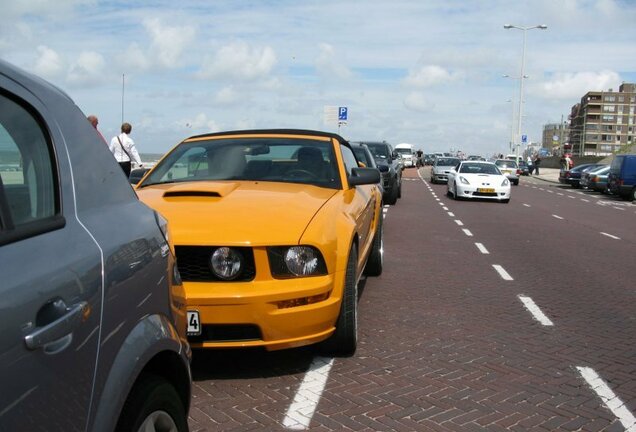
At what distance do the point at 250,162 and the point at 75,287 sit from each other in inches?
154

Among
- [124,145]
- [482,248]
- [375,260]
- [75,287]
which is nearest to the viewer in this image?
[75,287]

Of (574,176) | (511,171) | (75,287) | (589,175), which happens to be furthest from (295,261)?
(574,176)

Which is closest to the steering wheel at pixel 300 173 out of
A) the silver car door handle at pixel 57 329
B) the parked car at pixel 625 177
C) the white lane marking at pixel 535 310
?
the white lane marking at pixel 535 310

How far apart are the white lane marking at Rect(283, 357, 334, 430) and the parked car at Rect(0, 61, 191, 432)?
126 centimetres

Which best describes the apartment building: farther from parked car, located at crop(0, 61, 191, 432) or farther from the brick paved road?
parked car, located at crop(0, 61, 191, 432)

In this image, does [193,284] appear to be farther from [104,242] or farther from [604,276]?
[604,276]

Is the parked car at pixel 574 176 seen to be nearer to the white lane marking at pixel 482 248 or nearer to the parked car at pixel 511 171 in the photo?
the parked car at pixel 511 171

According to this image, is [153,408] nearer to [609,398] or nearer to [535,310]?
[609,398]

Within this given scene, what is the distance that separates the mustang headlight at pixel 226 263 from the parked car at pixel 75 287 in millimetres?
1422

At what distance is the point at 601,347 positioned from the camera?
5.05m

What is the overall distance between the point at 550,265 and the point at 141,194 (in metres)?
6.21

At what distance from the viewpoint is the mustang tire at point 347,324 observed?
4406 mm

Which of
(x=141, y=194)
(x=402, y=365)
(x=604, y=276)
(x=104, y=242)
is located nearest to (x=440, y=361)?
(x=402, y=365)

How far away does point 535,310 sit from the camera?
621cm
